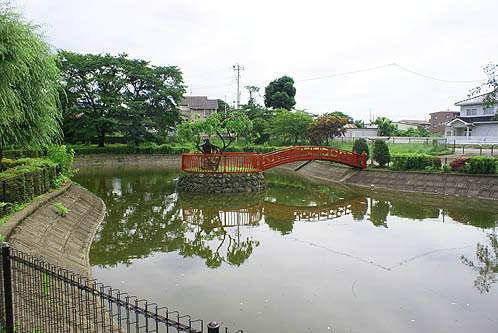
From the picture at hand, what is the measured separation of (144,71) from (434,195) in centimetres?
3064

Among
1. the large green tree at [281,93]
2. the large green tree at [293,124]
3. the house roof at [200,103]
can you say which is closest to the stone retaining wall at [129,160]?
the large green tree at [293,124]

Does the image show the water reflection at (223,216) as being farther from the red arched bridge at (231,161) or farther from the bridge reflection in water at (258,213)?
the red arched bridge at (231,161)


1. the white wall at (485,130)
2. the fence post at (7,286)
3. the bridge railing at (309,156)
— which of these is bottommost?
the fence post at (7,286)

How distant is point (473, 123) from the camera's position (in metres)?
Answer: 31.1

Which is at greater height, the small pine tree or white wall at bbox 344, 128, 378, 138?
white wall at bbox 344, 128, 378, 138

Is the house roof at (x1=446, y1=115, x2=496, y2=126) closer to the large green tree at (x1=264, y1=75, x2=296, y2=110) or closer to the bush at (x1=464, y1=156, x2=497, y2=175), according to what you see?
the bush at (x1=464, y1=156, x2=497, y2=175)

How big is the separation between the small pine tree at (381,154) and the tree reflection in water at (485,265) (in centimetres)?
1200

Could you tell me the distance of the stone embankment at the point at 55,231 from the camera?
22.5 feet

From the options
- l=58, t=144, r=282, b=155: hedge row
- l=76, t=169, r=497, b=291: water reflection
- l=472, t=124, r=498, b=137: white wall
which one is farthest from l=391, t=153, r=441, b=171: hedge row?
l=58, t=144, r=282, b=155: hedge row

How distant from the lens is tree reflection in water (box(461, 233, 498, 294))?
7062mm

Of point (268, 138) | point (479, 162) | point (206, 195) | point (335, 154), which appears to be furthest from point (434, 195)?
point (268, 138)

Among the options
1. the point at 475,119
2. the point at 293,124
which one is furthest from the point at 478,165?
the point at 293,124

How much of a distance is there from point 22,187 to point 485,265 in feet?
37.3

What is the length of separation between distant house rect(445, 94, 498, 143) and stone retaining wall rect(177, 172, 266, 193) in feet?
61.1
